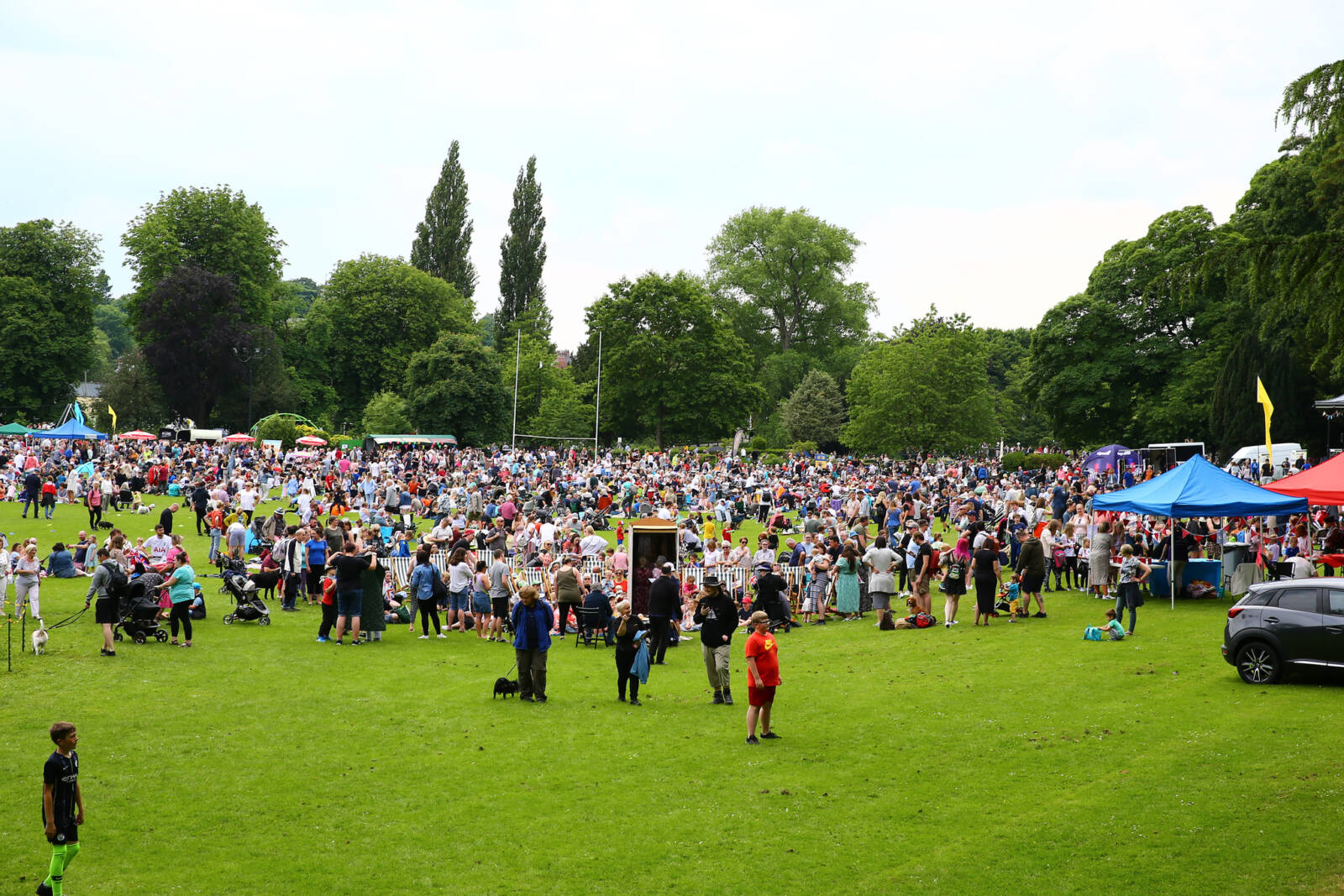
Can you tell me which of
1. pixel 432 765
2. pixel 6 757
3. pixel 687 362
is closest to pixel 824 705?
pixel 432 765

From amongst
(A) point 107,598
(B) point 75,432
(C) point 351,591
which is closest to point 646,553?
(C) point 351,591

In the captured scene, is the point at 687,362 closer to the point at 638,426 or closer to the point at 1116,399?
the point at 638,426

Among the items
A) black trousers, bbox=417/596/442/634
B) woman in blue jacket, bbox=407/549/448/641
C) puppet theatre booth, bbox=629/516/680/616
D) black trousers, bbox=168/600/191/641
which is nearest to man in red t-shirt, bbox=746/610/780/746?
puppet theatre booth, bbox=629/516/680/616

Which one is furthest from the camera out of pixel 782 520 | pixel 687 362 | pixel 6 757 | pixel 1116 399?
pixel 687 362

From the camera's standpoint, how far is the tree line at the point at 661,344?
149 ft

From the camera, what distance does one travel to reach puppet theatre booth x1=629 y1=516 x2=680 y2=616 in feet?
60.1

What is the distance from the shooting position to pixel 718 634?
1331cm

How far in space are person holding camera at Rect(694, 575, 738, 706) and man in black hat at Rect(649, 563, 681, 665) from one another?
193 cm

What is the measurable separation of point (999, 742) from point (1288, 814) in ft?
9.68

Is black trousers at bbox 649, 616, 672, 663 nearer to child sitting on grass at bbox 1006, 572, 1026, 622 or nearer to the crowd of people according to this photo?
the crowd of people

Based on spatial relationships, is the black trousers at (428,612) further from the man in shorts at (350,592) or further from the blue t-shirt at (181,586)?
the blue t-shirt at (181,586)

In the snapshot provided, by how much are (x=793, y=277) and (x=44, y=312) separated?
51.6 m

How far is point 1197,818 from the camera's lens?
8.82 meters

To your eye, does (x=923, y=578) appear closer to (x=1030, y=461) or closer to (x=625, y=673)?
(x=625, y=673)
